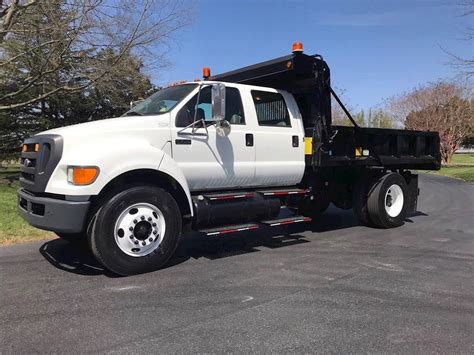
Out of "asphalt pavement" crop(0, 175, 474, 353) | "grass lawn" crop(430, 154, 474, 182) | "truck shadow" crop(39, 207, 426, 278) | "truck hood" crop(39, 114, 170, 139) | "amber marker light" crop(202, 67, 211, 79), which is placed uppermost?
"amber marker light" crop(202, 67, 211, 79)

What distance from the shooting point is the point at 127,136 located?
577 cm

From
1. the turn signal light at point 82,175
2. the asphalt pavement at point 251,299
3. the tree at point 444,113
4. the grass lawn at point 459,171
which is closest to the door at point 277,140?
the asphalt pavement at point 251,299

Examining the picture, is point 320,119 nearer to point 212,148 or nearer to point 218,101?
point 212,148

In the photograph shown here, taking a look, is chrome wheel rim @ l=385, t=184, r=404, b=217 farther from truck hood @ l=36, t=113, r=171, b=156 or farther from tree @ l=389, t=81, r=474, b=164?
tree @ l=389, t=81, r=474, b=164

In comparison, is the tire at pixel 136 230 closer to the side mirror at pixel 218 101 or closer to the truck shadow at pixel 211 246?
the truck shadow at pixel 211 246

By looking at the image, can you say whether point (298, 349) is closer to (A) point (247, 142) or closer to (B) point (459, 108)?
(A) point (247, 142)

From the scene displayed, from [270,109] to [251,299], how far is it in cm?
346

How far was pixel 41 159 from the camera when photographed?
5.53m

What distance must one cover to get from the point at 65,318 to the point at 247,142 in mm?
3598

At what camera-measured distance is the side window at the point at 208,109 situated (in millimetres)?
6301

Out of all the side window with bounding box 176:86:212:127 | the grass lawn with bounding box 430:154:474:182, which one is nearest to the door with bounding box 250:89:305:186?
the side window with bounding box 176:86:212:127

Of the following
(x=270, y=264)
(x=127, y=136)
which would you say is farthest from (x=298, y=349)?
(x=127, y=136)

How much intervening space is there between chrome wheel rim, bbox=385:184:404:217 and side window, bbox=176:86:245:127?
12.0 feet

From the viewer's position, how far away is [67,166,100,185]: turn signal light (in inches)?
207
